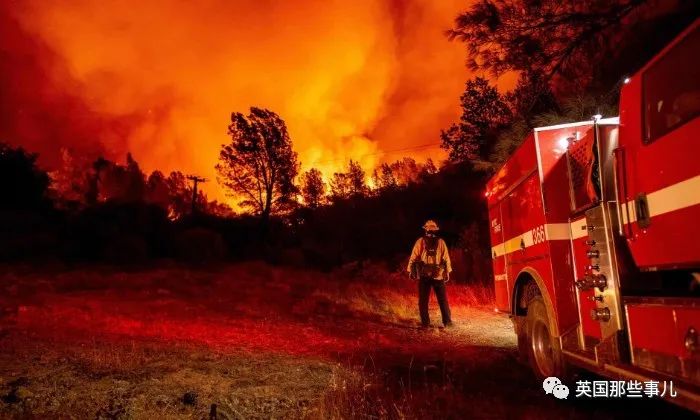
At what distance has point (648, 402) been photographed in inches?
173

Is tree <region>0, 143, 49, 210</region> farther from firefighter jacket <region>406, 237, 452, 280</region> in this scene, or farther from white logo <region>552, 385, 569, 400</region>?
white logo <region>552, 385, 569, 400</region>

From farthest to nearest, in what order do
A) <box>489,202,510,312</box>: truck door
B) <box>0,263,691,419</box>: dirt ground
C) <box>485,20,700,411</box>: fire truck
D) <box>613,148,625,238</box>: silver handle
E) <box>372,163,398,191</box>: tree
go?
1. <box>372,163,398,191</box>: tree
2. <box>489,202,510,312</box>: truck door
3. <box>0,263,691,419</box>: dirt ground
4. <box>613,148,625,238</box>: silver handle
5. <box>485,20,700,411</box>: fire truck

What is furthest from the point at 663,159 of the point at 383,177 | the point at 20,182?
the point at 383,177

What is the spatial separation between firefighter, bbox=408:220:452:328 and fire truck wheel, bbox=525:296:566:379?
302 centimetres

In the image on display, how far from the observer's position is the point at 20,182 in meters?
28.5

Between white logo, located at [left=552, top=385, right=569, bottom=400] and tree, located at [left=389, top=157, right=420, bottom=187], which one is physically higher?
tree, located at [left=389, top=157, right=420, bottom=187]

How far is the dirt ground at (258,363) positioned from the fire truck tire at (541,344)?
227mm

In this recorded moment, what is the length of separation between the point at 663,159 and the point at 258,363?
4.44 meters

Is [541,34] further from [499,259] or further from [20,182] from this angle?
[20,182]

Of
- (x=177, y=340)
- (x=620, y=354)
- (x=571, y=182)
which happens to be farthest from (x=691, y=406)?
(x=177, y=340)

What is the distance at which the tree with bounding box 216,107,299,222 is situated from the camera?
120 ft

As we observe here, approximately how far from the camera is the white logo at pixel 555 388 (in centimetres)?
439

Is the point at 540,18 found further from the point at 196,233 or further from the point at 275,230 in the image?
the point at 275,230

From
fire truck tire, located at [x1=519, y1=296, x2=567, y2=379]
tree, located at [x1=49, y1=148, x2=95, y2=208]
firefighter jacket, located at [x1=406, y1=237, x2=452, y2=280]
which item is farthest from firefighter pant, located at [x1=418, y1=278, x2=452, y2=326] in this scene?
tree, located at [x1=49, y1=148, x2=95, y2=208]
